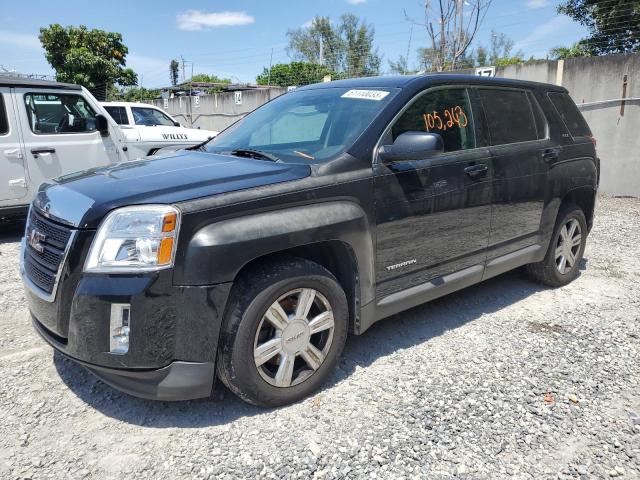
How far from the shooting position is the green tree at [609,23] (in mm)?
10562

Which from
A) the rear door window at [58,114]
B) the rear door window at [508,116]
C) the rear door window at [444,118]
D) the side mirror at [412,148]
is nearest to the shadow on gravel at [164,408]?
the side mirror at [412,148]

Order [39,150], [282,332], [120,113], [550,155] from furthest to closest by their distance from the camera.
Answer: [120,113] → [39,150] → [550,155] → [282,332]

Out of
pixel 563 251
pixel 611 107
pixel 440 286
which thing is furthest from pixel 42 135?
pixel 611 107

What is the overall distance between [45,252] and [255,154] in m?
1.32

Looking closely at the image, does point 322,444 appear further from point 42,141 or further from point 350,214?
point 42,141

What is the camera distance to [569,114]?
4.62 metres

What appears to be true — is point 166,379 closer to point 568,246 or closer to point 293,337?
point 293,337

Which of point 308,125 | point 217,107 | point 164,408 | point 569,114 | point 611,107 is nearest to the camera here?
point 164,408

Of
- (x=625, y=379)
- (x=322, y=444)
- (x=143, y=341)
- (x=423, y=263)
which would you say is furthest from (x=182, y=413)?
(x=625, y=379)

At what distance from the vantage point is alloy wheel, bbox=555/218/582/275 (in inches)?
180

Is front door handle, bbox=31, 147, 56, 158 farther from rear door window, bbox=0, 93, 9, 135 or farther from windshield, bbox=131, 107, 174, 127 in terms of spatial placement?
windshield, bbox=131, 107, 174, 127

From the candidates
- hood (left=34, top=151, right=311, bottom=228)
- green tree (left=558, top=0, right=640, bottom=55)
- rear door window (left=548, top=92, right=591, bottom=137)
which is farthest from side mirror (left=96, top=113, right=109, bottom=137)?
green tree (left=558, top=0, right=640, bottom=55)

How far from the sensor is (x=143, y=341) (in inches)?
89.7

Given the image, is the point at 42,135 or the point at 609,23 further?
the point at 609,23
